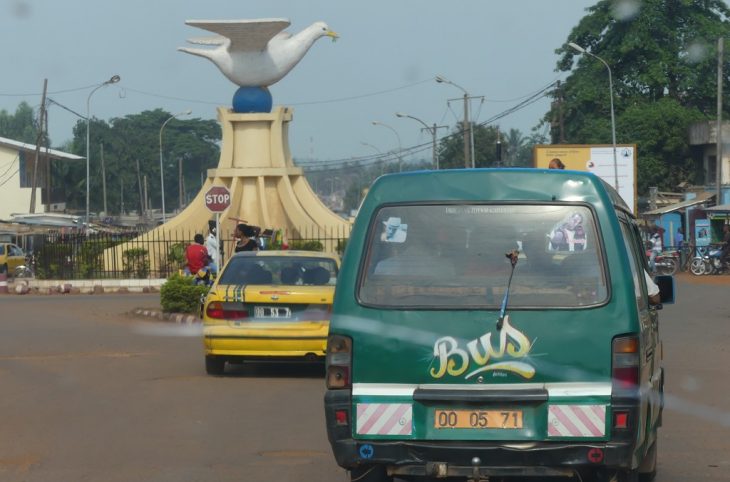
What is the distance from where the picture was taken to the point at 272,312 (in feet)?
42.8

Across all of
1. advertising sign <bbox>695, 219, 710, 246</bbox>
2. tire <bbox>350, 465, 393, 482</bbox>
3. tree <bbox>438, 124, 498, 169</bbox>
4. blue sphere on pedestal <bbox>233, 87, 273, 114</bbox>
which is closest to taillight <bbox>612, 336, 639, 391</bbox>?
tire <bbox>350, 465, 393, 482</bbox>

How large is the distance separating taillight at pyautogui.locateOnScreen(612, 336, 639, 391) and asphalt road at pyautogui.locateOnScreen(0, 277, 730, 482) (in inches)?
90.1

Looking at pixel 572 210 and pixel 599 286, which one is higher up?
pixel 572 210

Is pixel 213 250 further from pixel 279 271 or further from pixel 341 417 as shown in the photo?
pixel 341 417

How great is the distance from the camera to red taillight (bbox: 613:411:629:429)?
19.4 ft

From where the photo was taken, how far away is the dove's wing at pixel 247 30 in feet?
119

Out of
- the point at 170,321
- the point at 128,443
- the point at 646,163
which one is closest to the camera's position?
the point at 128,443

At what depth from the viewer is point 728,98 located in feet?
196

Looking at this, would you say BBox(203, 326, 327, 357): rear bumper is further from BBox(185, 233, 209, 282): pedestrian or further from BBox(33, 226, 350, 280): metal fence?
BBox(33, 226, 350, 280): metal fence

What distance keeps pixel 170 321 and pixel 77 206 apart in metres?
69.2

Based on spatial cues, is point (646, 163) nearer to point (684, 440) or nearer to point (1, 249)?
point (1, 249)

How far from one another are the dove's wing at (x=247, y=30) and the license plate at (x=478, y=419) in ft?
102

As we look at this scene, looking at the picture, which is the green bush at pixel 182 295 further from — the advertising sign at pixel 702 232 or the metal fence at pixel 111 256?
the advertising sign at pixel 702 232

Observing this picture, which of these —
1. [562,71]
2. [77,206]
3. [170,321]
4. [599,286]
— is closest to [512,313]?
[599,286]
